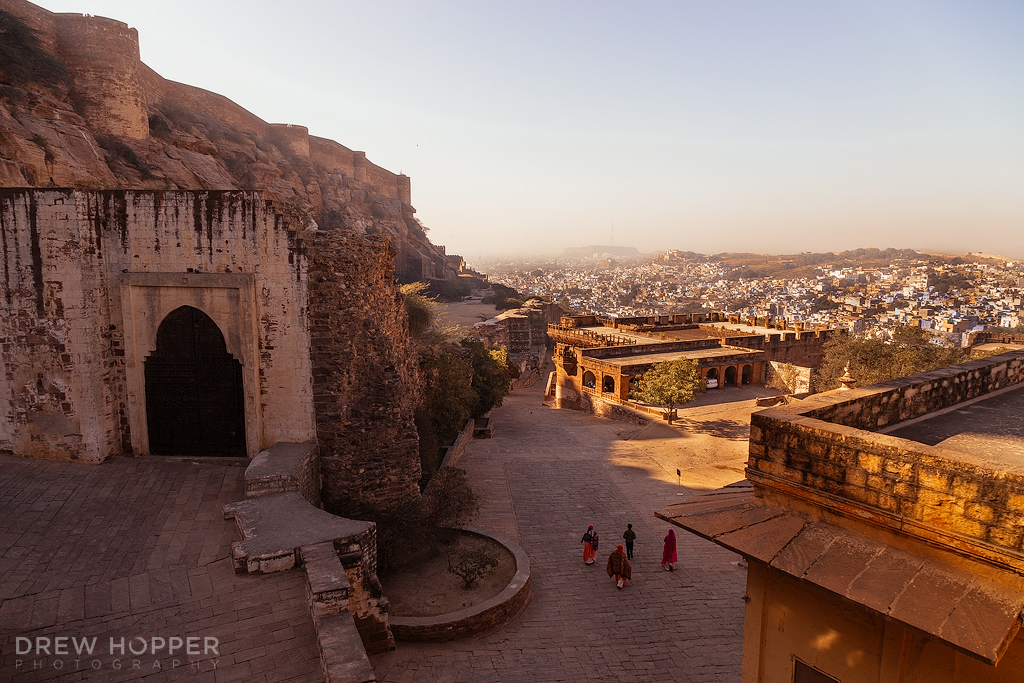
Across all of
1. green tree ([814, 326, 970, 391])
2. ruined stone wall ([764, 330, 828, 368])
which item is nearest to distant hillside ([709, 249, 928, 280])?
ruined stone wall ([764, 330, 828, 368])

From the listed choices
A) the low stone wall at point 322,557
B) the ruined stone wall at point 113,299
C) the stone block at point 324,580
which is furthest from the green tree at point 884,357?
the stone block at point 324,580

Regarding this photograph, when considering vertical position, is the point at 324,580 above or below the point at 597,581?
above

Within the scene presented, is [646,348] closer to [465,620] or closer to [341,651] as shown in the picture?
[465,620]

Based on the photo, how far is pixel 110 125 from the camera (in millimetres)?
26422

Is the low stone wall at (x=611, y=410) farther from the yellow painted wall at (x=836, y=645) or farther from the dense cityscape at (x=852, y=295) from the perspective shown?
the dense cityscape at (x=852, y=295)

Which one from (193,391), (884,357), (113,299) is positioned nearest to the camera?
(113,299)

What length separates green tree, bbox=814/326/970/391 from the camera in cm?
2611

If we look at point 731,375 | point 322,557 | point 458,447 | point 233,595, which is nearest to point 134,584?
point 233,595

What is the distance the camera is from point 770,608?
4.22 meters

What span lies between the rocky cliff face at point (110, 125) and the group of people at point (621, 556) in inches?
314

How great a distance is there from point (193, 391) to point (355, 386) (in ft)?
9.39

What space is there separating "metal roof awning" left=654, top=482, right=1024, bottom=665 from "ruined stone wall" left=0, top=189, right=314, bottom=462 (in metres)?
7.32

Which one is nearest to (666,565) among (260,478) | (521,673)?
(521,673)

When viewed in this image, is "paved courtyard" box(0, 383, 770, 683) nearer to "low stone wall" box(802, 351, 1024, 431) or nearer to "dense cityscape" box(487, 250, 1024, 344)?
"low stone wall" box(802, 351, 1024, 431)
